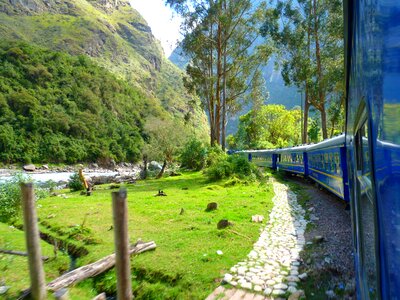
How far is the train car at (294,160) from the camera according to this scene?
17.8m

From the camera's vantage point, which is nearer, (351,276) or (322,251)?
(351,276)

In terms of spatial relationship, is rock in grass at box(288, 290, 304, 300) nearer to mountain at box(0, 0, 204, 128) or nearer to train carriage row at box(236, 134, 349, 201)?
train carriage row at box(236, 134, 349, 201)

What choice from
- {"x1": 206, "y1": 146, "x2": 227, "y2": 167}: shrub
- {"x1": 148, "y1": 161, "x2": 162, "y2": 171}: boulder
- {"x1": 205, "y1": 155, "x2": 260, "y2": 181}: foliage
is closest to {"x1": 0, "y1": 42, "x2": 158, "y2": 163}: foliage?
{"x1": 148, "y1": 161, "x2": 162, "y2": 171}: boulder

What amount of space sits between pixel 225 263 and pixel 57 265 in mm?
3737

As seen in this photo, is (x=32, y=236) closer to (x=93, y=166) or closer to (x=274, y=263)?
(x=274, y=263)

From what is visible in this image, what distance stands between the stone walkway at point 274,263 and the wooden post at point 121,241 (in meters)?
1.78

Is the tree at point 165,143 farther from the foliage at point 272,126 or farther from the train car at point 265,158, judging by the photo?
the foliage at point 272,126

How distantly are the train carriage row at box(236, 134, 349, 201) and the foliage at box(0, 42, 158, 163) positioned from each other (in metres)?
47.2

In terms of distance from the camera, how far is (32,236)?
178 inches

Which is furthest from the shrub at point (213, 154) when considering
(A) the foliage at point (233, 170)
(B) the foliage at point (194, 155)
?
(A) the foliage at point (233, 170)

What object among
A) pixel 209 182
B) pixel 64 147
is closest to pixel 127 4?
pixel 64 147

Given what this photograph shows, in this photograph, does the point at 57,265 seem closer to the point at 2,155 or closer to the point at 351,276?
the point at 351,276

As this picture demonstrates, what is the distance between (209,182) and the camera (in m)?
18.1

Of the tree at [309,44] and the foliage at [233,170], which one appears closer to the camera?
the foliage at [233,170]
